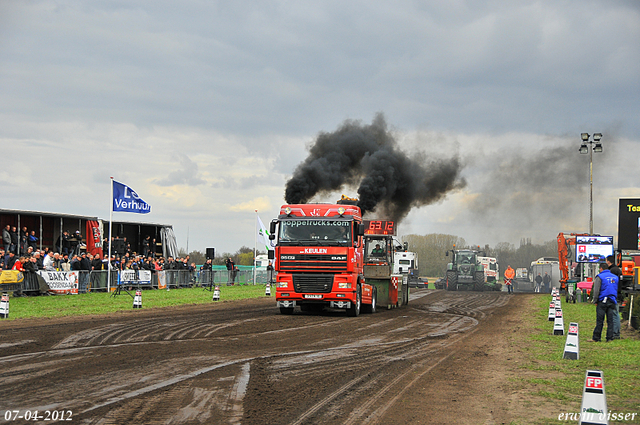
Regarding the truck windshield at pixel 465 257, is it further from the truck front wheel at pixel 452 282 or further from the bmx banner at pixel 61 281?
the bmx banner at pixel 61 281

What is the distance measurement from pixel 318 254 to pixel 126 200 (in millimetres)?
13522

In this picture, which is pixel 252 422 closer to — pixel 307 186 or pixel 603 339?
pixel 603 339

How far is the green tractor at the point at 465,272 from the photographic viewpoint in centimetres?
4731

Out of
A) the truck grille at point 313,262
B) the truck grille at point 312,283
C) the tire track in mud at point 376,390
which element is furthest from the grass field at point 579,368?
the truck grille at point 312,283

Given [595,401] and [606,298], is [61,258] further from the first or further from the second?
[595,401]

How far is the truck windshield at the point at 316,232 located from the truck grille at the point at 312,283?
1.08m

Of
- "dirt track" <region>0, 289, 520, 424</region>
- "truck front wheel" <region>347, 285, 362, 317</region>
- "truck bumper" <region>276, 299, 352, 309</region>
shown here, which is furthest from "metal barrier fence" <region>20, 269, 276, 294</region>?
"truck front wheel" <region>347, 285, 362, 317</region>

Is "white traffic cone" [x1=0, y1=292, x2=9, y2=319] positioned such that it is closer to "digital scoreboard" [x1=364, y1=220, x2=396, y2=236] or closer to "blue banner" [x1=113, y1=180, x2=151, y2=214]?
"blue banner" [x1=113, y1=180, x2=151, y2=214]

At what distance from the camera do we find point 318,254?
1858 centimetres

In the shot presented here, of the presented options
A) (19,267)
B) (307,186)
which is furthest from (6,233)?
(307,186)

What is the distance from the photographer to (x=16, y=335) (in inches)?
495

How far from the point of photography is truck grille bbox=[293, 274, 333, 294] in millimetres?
18641

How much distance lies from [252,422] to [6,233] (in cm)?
2288

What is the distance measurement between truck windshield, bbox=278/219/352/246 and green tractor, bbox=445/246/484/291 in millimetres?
30351
